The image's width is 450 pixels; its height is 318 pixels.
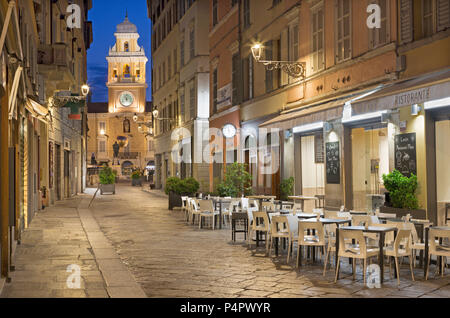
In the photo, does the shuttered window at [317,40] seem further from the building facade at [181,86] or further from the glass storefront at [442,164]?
the building facade at [181,86]

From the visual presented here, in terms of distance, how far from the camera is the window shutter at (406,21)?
12203 millimetres

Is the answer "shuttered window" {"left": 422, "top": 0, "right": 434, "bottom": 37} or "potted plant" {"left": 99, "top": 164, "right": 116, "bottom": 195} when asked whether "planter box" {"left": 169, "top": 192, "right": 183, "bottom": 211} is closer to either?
"shuttered window" {"left": 422, "top": 0, "right": 434, "bottom": 37}

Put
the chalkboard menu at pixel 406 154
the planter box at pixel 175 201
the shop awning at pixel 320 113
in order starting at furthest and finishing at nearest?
1. the planter box at pixel 175 201
2. the shop awning at pixel 320 113
3. the chalkboard menu at pixel 406 154

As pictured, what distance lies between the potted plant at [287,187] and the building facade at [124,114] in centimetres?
5225

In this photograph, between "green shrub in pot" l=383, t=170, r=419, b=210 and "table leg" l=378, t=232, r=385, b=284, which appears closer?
"table leg" l=378, t=232, r=385, b=284

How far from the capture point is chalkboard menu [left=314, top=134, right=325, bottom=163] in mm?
16797

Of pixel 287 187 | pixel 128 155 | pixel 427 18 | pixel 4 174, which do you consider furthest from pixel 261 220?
pixel 128 155

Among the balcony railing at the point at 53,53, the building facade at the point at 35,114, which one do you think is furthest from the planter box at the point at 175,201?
the balcony railing at the point at 53,53

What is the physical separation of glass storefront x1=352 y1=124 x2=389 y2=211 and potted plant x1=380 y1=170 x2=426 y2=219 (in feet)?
3.75

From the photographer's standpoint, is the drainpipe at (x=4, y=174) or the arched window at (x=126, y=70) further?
the arched window at (x=126, y=70)

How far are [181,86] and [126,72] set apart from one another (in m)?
40.2

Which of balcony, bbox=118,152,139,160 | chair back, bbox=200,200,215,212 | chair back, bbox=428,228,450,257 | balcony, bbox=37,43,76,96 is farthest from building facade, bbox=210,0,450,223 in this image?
balcony, bbox=118,152,139,160
